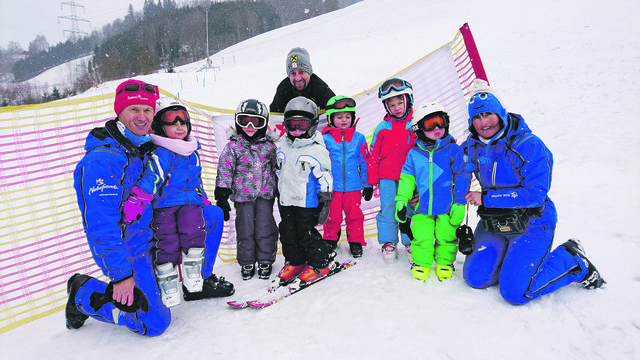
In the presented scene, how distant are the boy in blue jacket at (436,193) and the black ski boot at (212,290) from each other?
1790 mm

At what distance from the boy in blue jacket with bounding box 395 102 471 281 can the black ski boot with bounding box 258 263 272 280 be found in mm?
1456

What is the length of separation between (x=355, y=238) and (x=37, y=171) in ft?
10.6

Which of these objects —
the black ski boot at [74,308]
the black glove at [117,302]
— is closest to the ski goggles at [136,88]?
the black glove at [117,302]

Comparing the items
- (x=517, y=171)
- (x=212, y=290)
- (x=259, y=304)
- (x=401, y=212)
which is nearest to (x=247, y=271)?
(x=212, y=290)

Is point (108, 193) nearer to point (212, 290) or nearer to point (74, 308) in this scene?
point (74, 308)

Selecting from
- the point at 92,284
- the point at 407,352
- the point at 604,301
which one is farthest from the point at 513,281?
the point at 92,284

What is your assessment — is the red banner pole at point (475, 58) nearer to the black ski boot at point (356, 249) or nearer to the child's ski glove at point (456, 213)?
the child's ski glove at point (456, 213)

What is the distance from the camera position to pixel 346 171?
3805 mm

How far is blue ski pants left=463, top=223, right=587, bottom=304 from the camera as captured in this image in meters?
2.66

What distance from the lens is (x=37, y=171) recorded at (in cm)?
317

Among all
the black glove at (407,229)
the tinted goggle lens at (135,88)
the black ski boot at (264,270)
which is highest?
the tinted goggle lens at (135,88)

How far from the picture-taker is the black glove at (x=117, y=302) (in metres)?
2.35

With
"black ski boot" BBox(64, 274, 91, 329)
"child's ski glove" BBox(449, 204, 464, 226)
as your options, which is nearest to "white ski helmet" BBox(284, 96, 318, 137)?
"child's ski glove" BBox(449, 204, 464, 226)

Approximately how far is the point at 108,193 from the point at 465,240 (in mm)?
2898
